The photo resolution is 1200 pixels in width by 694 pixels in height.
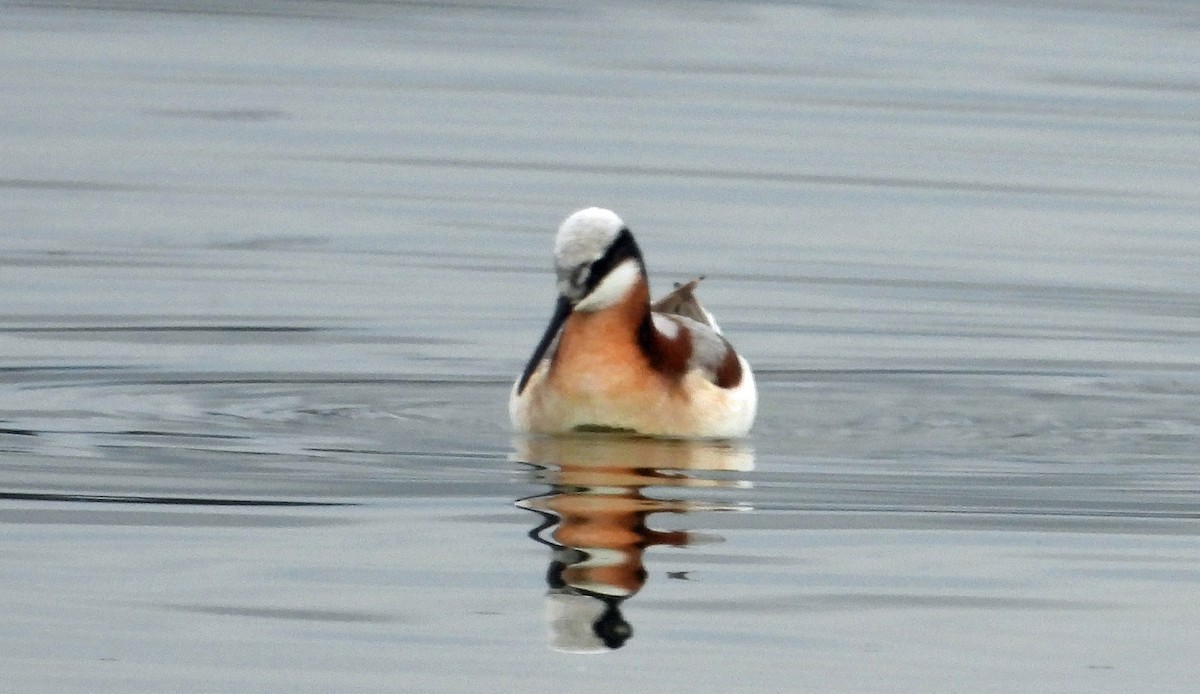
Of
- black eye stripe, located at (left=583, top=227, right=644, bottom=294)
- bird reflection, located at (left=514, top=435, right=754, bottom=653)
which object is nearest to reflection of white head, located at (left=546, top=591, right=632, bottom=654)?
bird reflection, located at (left=514, top=435, right=754, bottom=653)

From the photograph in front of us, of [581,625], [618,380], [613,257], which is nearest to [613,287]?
[613,257]

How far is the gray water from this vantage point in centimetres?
948

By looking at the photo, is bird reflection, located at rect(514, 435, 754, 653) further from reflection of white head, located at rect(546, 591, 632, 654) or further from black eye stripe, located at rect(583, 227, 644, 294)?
black eye stripe, located at rect(583, 227, 644, 294)

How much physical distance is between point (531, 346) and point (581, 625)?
21.3 feet

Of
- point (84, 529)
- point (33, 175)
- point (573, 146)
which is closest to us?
point (84, 529)

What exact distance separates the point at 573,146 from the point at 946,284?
6.40m

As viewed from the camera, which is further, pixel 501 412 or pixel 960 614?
pixel 501 412

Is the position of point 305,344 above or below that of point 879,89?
below

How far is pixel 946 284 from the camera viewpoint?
58.9 feet

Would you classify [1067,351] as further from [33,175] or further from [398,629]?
[33,175]

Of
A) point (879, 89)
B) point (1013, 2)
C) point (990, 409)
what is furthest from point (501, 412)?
point (1013, 2)

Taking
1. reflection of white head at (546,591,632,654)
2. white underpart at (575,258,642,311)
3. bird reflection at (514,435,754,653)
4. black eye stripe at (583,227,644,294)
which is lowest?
reflection of white head at (546,591,632,654)

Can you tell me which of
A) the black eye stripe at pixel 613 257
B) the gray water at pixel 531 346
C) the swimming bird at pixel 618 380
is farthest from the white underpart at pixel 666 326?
the gray water at pixel 531 346

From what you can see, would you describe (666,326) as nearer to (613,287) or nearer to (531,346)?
(613,287)
